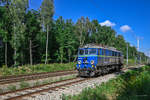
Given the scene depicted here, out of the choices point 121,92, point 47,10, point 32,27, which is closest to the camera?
point 121,92

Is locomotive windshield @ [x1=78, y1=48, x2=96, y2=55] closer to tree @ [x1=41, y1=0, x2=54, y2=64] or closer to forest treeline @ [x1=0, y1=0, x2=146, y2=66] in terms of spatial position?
forest treeline @ [x1=0, y1=0, x2=146, y2=66]

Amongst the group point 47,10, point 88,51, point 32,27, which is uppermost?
point 47,10

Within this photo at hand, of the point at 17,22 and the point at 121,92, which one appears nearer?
the point at 121,92

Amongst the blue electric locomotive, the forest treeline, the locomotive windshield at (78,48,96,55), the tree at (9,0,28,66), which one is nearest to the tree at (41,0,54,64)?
the forest treeline

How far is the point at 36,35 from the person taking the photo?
44.7 m

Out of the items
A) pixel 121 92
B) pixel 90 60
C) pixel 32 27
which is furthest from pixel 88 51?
pixel 32 27

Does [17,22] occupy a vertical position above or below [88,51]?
above

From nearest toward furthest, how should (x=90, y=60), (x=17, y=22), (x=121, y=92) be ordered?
(x=121, y=92), (x=90, y=60), (x=17, y=22)

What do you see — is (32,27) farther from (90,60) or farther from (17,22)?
(90,60)

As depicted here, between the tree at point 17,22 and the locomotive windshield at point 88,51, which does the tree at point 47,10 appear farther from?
the locomotive windshield at point 88,51

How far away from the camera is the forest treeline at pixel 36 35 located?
33.4 m

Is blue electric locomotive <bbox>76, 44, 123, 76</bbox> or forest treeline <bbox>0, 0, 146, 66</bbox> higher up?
forest treeline <bbox>0, 0, 146, 66</bbox>

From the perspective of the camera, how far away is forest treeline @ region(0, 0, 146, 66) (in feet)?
110

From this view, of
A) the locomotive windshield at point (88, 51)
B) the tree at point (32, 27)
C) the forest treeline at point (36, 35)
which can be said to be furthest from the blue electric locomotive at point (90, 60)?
the tree at point (32, 27)
